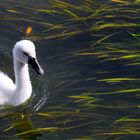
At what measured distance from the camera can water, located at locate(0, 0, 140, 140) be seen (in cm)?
754

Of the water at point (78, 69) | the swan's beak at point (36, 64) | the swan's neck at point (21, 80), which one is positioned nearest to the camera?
the water at point (78, 69)

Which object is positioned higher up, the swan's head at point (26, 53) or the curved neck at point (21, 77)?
the swan's head at point (26, 53)

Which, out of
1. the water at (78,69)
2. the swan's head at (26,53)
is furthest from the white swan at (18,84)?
the water at (78,69)

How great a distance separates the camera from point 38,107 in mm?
8031

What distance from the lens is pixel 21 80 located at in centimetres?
812

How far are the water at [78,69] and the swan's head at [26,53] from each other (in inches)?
21.1

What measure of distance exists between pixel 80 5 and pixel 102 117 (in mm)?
2840

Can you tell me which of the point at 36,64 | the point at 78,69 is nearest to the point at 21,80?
the point at 36,64

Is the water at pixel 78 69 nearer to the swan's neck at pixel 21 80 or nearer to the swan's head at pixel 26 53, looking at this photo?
the swan's neck at pixel 21 80

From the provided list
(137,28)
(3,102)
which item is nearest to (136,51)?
(137,28)

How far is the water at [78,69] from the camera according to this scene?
7543 millimetres

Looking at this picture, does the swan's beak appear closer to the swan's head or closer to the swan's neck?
the swan's head

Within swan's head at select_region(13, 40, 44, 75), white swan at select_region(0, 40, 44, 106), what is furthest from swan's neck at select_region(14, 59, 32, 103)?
swan's head at select_region(13, 40, 44, 75)

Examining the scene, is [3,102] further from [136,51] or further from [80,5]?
[80,5]
